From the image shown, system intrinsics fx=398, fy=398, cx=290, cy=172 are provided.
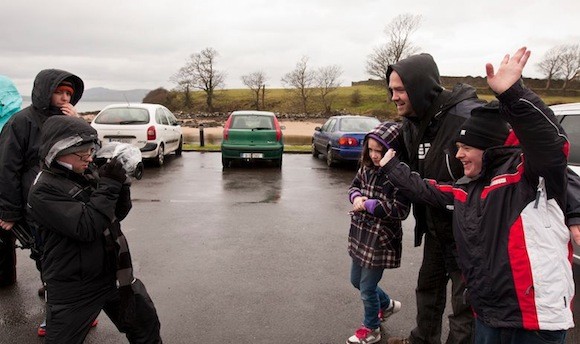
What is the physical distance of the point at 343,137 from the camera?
11.0 m

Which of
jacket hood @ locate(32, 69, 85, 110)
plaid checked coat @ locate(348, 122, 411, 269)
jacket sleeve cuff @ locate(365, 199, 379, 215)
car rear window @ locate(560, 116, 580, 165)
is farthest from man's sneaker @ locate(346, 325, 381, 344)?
jacket hood @ locate(32, 69, 85, 110)

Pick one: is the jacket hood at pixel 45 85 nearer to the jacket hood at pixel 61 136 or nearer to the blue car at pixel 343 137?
the jacket hood at pixel 61 136

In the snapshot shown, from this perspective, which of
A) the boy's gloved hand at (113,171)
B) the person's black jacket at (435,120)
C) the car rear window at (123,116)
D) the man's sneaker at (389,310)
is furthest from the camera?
the car rear window at (123,116)

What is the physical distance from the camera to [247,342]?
3.14 m

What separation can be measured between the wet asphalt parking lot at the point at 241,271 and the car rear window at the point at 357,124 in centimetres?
372

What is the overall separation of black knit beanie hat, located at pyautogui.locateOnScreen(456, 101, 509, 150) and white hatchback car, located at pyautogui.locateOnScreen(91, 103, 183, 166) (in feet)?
31.9

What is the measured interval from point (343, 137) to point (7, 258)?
842 cm

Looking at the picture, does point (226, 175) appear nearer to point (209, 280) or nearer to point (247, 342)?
point (209, 280)

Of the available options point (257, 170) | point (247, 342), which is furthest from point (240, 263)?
point (257, 170)

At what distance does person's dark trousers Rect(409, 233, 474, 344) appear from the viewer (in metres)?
2.53

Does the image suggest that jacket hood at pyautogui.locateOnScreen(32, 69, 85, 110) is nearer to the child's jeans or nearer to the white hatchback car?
the child's jeans

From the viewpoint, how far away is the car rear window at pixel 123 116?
1079cm

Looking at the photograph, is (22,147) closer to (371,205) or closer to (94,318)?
(94,318)

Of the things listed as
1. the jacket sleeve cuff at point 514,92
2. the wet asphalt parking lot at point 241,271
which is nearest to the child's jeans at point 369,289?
the wet asphalt parking lot at point 241,271
